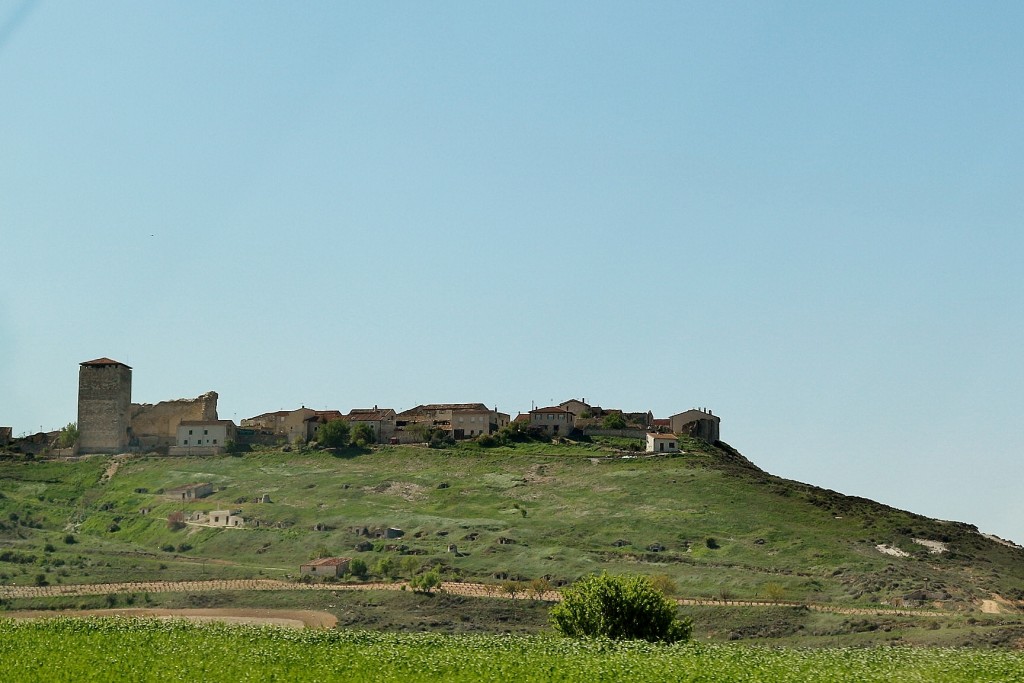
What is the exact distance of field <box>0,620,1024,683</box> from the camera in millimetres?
38844

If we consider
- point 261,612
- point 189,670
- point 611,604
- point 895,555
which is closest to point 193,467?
point 261,612

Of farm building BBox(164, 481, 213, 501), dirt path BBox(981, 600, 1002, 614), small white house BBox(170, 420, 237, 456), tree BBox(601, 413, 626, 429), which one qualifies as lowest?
dirt path BBox(981, 600, 1002, 614)

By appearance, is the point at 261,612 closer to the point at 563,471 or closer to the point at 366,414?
the point at 563,471

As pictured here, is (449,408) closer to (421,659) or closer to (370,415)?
(370,415)

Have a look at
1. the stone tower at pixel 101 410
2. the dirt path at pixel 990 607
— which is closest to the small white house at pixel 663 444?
the dirt path at pixel 990 607

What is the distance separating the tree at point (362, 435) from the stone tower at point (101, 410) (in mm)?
26156

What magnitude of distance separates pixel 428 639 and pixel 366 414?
9487 centimetres

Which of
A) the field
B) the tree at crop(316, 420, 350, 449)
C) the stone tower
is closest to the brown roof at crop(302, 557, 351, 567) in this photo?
the field

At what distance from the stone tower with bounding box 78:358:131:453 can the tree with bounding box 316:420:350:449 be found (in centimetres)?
2267

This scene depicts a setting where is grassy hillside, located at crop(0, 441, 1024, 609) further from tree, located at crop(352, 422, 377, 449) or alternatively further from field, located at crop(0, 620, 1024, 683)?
field, located at crop(0, 620, 1024, 683)

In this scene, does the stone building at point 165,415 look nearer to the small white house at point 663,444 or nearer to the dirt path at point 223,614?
the small white house at point 663,444

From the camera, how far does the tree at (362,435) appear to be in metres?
131

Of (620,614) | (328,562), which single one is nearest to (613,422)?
(328,562)

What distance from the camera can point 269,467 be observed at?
123m
